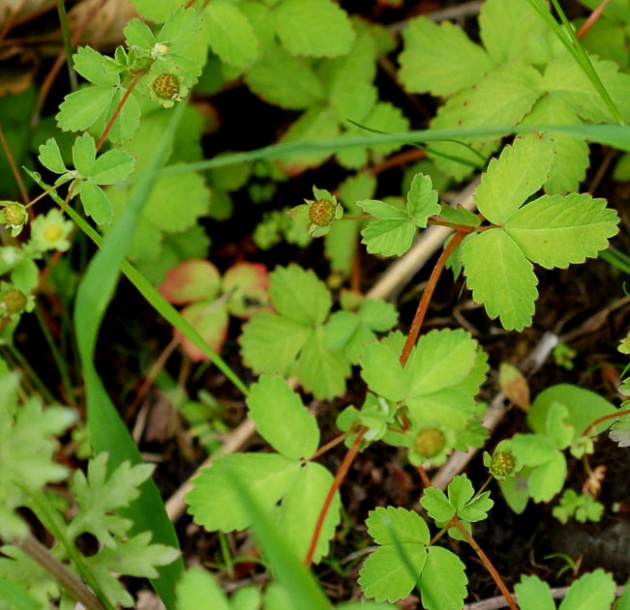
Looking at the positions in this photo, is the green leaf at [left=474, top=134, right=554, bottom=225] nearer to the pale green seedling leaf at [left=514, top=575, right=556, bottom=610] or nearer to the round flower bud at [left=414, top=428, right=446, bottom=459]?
the round flower bud at [left=414, top=428, right=446, bottom=459]

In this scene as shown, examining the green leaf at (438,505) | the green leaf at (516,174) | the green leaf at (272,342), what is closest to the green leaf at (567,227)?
the green leaf at (516,174)

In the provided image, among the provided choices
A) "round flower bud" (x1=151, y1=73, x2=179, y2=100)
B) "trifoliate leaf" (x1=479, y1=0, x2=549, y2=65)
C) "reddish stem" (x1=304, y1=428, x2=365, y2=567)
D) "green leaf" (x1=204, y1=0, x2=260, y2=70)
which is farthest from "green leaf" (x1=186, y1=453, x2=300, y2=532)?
"trifoliate leaf" (x1=479, y1=0, x2=549, y2=65)

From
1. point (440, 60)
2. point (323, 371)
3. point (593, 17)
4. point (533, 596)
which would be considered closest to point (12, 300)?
point (323, 371)

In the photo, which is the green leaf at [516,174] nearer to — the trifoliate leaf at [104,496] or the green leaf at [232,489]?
the green leaf at [232,489]

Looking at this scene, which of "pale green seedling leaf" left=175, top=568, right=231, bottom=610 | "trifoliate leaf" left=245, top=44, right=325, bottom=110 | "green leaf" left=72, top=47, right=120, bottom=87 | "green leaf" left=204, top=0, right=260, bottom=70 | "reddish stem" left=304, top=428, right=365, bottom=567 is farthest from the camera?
"trifoliate leaf" left=245, top=44, right=325, bottom=110

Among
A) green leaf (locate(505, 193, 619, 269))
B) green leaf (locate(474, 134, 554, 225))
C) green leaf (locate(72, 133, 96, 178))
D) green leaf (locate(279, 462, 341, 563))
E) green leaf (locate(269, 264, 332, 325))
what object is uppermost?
green leaf (locate(72, 133, 96, 178))
